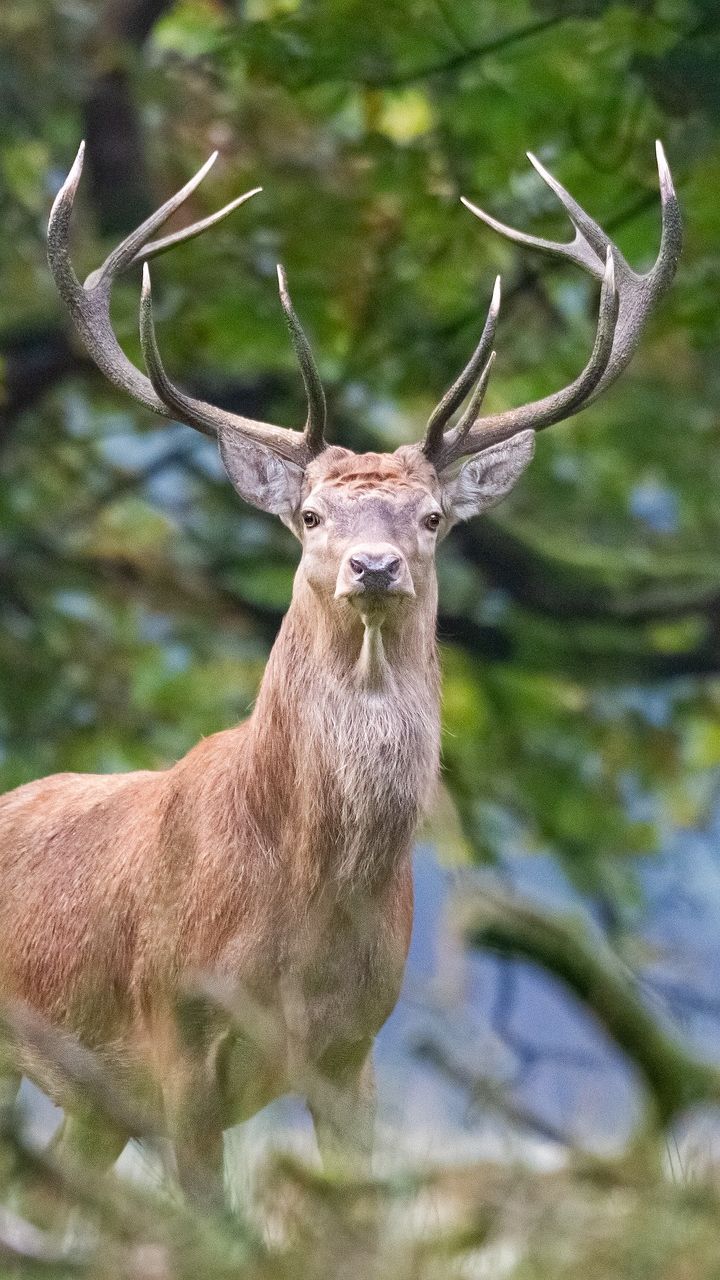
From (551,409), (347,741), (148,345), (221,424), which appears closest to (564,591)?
(551,409)

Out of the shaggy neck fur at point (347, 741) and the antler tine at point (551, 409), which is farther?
the antler tine at point (551, 409)

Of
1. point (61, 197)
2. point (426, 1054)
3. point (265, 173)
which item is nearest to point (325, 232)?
point (265, 173)

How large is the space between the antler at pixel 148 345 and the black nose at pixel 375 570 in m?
0.77

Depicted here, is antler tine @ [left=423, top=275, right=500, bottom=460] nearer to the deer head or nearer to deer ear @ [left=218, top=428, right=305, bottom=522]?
the deer head

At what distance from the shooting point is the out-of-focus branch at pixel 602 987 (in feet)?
8.54

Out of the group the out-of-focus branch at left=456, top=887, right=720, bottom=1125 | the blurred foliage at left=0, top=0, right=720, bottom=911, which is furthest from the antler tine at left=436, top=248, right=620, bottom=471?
the blurred foliage at left=0, top=0, right=720, bottom=911

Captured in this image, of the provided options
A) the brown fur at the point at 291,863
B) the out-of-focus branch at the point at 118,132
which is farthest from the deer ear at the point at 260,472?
the out-of-focus branch at the point at 118,132

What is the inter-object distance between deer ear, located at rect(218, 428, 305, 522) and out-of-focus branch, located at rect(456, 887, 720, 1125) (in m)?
3.80

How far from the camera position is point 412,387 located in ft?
40.9

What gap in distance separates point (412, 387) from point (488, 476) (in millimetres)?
5830

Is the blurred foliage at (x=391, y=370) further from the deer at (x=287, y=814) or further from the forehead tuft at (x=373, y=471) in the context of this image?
the forehead tuft at (x=373, y=471)

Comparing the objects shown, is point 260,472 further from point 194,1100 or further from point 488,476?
point 194,1100

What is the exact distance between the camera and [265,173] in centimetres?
1248

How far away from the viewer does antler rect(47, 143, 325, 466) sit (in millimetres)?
6273
